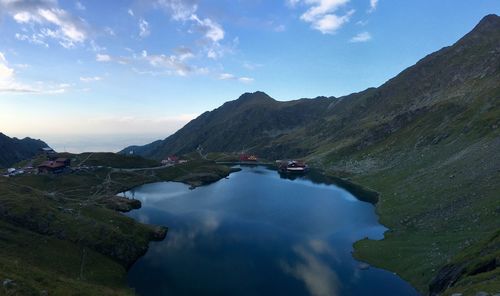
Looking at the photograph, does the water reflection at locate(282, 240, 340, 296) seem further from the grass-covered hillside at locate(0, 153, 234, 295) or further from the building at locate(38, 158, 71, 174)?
the building at locate(38, 158, 71, 174)

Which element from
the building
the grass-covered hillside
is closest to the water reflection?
the grass-covered hillside

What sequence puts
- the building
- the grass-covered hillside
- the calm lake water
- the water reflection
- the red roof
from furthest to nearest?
the red roof → the building → the calm lake water → the water reflection → the grass-covered hillside

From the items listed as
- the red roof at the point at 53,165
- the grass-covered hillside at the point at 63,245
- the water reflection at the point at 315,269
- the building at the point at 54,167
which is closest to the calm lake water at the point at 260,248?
the water reflection at the point at 315,269

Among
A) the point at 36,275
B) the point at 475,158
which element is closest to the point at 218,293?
the point at 36,275

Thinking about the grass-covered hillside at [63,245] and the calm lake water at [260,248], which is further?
the calm lake water at [260,248]

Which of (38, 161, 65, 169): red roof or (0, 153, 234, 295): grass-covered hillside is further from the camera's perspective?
(38, 161, 65, 169): red roof

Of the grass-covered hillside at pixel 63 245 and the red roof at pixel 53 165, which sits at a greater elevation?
the red roof at pixel 53 165

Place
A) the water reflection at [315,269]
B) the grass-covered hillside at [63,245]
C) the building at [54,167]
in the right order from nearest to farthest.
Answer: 1. the grass-covered hillside at [63,245]
2. the water reflection at [315,269]
3. the building at [54,167]

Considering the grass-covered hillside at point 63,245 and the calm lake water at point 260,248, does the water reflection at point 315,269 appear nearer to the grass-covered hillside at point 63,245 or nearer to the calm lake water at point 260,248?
the calm lake water at point 260,248

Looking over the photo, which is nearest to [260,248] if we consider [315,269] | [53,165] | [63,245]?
[315,269]
